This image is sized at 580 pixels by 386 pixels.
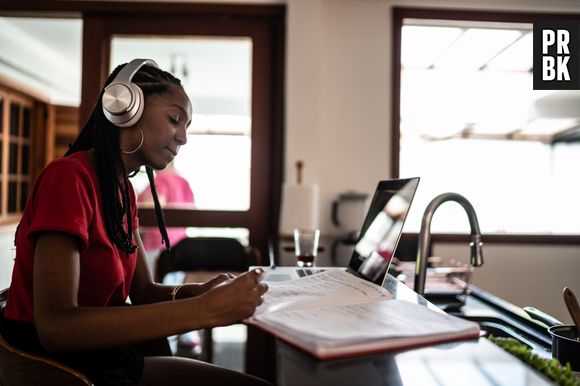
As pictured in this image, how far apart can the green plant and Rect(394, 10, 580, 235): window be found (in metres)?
2.12

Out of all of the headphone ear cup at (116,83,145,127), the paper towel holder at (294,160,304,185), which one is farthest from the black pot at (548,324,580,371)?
the paper towel holder at (294,160,304,185)

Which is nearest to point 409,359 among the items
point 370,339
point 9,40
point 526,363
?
point 370,339

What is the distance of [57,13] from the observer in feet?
9.07

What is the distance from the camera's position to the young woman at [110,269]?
754 mm

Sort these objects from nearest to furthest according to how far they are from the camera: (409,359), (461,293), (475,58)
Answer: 1. (409,359)
2. (461,293)
3. (475,58)

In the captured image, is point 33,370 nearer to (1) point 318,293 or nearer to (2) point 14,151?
(1) point 318,293

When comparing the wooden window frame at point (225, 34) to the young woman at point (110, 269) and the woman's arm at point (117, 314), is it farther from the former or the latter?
the woman's arm at point (117, 314)

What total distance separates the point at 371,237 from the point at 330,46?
1.94 meters

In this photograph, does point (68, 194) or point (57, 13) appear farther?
point (57, 13)

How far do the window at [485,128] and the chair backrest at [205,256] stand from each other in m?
1.01

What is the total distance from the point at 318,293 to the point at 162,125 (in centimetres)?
49

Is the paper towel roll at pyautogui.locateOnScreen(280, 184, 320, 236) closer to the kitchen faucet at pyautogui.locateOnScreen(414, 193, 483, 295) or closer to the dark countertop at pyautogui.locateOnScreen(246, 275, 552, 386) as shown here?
the kitchen faucet at pyautogui.locateOnScreen(414, 193, 483, 295)

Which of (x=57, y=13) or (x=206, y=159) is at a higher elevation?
(x=57, y=13)

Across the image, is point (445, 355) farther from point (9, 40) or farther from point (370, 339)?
point (9, 40)
